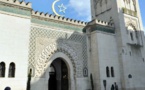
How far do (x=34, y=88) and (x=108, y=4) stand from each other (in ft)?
24.3

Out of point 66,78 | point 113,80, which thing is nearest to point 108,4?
point 113,80

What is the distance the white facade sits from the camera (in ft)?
21.5

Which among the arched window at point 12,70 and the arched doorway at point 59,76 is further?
the arched doorway at point 59,76

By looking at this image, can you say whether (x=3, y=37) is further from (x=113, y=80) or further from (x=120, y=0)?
(x=120, y=0)

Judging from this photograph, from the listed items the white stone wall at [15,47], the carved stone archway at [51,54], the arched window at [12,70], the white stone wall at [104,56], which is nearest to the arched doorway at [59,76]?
the carved stone archway at [51,54]

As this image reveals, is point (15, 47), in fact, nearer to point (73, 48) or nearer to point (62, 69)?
point (73, 48)

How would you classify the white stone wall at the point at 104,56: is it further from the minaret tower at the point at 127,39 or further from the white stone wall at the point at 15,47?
the white stone wall at the point at 15,47

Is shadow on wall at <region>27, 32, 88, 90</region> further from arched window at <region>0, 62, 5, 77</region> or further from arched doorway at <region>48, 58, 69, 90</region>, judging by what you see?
arched window at <region>0, 62, 5, 77</region>

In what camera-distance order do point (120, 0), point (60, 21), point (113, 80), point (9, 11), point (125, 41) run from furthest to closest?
point (120, 0)
point (125, 41)
point (113, 80)
point (60, 21)
point (9, 11)

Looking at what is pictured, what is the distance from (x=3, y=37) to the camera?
20.8ft

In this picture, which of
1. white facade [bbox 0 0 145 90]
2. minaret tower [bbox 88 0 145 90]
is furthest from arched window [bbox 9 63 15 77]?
minaret tower [bbox 88 0 145 90]

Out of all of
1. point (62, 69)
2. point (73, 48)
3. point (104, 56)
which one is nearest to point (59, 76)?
point (62, 69)

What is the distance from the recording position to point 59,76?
29.9 feet

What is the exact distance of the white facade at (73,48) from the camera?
21.5 ft
